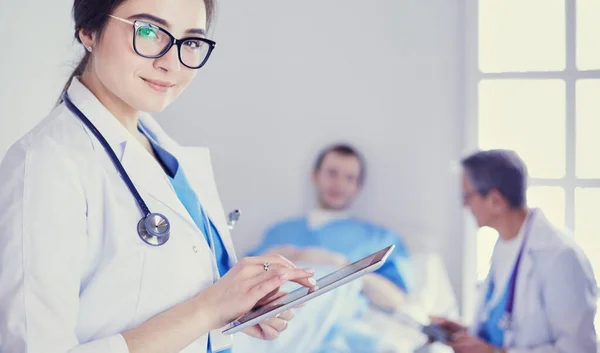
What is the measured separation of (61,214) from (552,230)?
3.78 ft

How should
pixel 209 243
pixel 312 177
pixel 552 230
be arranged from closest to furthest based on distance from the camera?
pixel 209 243 → pixel 552 230 → pixel 312 177

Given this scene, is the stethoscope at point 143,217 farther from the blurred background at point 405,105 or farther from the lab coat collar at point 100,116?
the blurred background at point 405,105

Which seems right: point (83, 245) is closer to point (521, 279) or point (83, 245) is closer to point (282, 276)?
point (282, 276)

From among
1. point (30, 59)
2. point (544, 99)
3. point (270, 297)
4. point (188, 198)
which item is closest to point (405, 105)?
point (544, 99)

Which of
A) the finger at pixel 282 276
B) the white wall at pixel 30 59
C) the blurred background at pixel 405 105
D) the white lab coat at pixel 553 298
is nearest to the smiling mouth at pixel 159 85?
the finger at pixel 282 276

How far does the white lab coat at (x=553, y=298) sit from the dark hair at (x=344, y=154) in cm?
87

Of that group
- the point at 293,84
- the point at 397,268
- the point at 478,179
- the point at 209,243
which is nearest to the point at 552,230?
the point at 478,179

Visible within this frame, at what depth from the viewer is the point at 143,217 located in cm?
81

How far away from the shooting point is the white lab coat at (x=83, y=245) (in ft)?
2.37

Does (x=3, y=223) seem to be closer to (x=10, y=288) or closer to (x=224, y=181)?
(x=10, y=288)

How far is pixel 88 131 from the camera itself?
83 centimetres

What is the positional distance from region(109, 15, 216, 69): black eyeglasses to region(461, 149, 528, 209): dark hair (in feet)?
3.31

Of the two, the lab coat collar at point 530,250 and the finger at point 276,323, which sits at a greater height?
the finger at point 276,323

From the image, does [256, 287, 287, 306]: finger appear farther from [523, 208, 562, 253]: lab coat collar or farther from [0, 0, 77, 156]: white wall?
[523, 208, 562, 253]: lab coat collar
